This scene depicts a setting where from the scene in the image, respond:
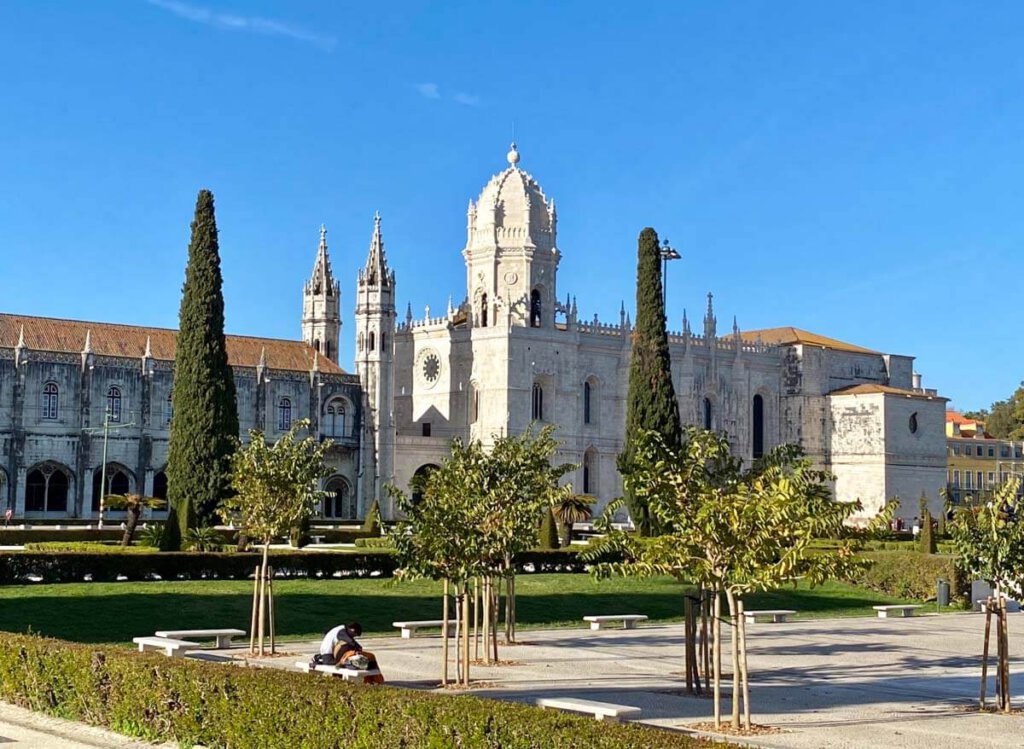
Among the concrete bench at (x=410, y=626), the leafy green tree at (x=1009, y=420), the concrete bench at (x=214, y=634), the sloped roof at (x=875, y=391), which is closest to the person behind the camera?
the concrete bench at (x=214, y=634)

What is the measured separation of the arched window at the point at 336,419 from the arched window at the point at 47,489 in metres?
12.7

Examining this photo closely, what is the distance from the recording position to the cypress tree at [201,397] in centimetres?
4269

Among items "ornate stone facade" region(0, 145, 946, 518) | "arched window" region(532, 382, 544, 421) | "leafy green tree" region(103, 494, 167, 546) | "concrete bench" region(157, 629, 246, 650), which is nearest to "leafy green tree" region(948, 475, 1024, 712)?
"concrete bench" region(157, 629, 246, 650)

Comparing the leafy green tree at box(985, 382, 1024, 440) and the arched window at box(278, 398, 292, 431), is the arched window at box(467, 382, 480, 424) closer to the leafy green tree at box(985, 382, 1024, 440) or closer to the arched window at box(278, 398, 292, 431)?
the arched window at box(278, 398, 292, 431)

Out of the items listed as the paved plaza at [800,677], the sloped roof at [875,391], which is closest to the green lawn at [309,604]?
the paved plaza at [800,677]

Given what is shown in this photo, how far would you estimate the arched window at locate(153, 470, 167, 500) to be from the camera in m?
63.0

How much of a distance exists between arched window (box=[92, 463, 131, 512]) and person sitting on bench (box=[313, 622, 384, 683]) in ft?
152

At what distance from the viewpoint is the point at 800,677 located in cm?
2048

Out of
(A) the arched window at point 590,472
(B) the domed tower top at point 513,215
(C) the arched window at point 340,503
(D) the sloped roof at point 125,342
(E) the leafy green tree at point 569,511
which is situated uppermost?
(B) the domed tower top at point 513,215

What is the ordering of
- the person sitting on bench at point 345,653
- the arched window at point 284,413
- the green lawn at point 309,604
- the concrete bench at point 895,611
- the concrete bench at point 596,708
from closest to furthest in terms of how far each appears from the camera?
the concrete bench at point 596,708 → the person sitting on bench at point 345,653 → the green lawn at point 309,604 → the concrete bench at point 895,611 → the arched window at point 284,413

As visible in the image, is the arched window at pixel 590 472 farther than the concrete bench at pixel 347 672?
Yes

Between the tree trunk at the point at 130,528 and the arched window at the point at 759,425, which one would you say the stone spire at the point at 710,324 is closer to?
the arched window at the point at 759,425

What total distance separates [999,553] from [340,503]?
177ft

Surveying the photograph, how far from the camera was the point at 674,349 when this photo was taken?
252ft
